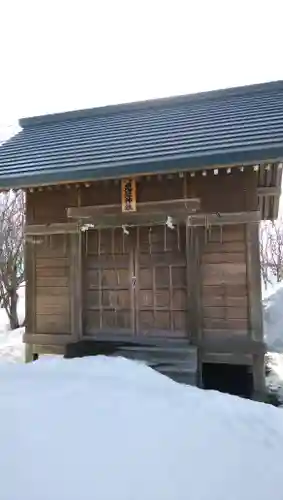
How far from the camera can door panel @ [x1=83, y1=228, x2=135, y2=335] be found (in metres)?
6.45

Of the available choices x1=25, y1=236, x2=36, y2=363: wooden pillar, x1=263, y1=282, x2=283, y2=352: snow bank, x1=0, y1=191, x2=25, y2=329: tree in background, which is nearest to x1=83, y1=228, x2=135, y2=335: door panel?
x1=25, y1=236, x2=36, y2=363: wooden pillar

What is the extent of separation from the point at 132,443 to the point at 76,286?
171 inches

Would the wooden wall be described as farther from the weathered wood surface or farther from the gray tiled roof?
the gray tiled roof

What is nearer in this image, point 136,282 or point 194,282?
point 194,282

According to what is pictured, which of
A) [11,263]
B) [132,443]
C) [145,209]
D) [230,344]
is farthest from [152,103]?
[11,263]

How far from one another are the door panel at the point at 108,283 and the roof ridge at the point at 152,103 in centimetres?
295

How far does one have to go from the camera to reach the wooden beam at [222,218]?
5.79 metres

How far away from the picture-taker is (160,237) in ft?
20.8

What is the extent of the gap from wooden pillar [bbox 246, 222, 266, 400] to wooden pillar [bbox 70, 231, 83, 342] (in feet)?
8.86

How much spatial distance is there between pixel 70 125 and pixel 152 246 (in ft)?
11.4

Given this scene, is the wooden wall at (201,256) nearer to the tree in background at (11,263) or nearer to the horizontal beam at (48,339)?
the horizontal beam at (48,339)

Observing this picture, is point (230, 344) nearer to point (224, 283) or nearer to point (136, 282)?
point (224, 283)

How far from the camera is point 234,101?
23.8 feet

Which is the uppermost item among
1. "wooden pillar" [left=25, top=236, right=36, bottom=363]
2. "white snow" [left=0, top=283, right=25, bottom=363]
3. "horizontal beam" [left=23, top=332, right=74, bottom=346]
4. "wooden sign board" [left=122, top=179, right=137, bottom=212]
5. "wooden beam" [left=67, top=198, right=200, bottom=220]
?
"wooden sign board" [left=122, top=179, right=137, bottom=212]
